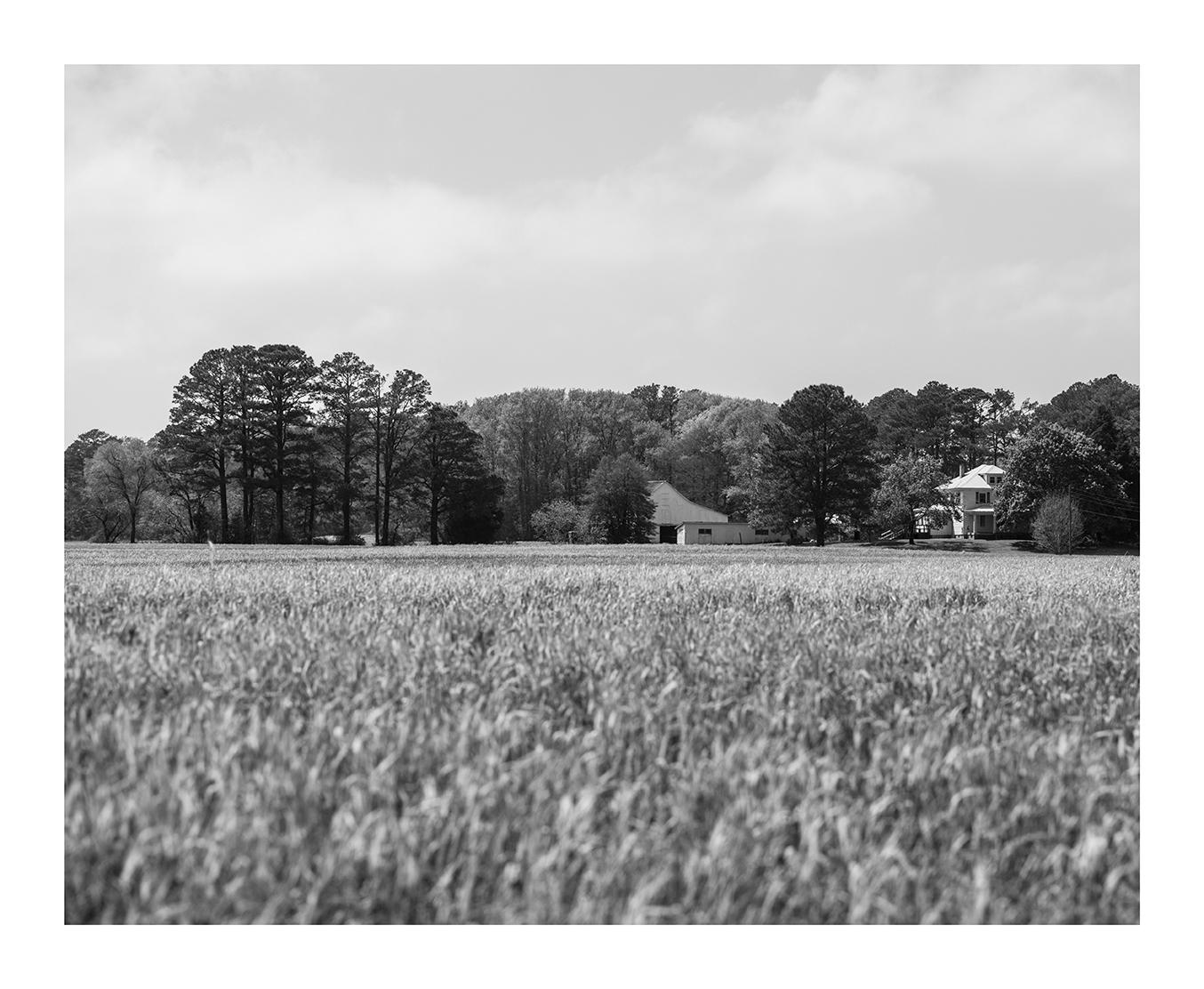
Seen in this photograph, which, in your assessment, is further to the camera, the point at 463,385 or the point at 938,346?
the point at 463,385

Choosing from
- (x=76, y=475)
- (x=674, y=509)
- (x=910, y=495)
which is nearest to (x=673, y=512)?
(x=674, y=509)

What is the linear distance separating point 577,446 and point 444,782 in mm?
62919

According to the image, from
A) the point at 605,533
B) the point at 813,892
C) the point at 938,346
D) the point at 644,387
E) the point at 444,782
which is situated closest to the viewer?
the point at 813,892

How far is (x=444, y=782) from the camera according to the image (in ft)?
9.59

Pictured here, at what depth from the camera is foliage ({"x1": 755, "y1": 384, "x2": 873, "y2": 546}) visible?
56.3 m

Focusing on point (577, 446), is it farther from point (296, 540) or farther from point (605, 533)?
point (296, 540)

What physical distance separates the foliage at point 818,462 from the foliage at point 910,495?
1741mm

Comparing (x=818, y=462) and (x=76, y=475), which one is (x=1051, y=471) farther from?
(x=76, y=475)

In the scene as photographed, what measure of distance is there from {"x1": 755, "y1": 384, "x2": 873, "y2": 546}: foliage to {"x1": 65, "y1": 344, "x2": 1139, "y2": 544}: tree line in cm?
11

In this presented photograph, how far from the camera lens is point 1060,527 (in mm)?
37250

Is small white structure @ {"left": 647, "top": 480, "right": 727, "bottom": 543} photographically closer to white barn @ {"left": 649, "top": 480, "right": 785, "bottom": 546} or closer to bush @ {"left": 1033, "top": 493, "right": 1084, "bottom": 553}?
white barn @ {"left": 649, "top": 480, "right": 785, "bottom": 546}

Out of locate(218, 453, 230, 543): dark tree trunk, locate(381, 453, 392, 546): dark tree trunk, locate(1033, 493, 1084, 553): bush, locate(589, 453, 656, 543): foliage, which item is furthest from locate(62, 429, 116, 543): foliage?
locate(589, 453, 656, 543): foliage
